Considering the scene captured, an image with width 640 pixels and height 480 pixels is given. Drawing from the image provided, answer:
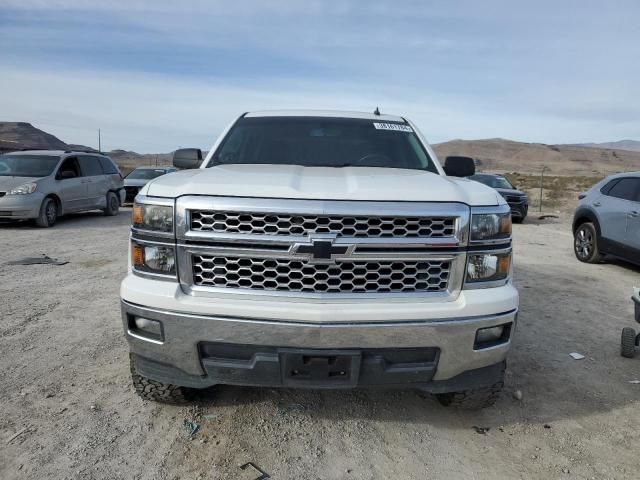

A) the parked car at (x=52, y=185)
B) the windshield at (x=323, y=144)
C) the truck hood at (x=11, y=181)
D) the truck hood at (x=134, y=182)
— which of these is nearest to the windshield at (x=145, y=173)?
the truck hood at (x=134, y=182)

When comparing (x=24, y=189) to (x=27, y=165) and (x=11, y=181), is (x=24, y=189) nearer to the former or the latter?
(x=11, y=181)

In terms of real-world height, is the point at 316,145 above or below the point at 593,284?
above

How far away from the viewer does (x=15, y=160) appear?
37.7 ft

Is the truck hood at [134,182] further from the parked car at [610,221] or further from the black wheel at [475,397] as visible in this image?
the black wheel at [475,397]

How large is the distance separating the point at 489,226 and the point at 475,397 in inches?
43.3

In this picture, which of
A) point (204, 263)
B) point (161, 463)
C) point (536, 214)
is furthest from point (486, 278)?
point (536, 214)

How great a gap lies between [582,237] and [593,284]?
82.5 inches

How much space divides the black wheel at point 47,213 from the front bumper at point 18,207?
189 millimetres

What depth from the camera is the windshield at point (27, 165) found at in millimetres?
11180

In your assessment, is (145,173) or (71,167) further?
(145,173)

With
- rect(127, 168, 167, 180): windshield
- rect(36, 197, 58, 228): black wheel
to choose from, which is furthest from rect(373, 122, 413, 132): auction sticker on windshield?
rect(127, 168, 167, 180): windshield

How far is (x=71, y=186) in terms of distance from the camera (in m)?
11.8

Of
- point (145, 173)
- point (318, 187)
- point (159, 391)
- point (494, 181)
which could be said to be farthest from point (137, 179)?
point (318, 187)

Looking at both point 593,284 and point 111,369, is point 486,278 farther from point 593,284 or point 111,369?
point 593,284
